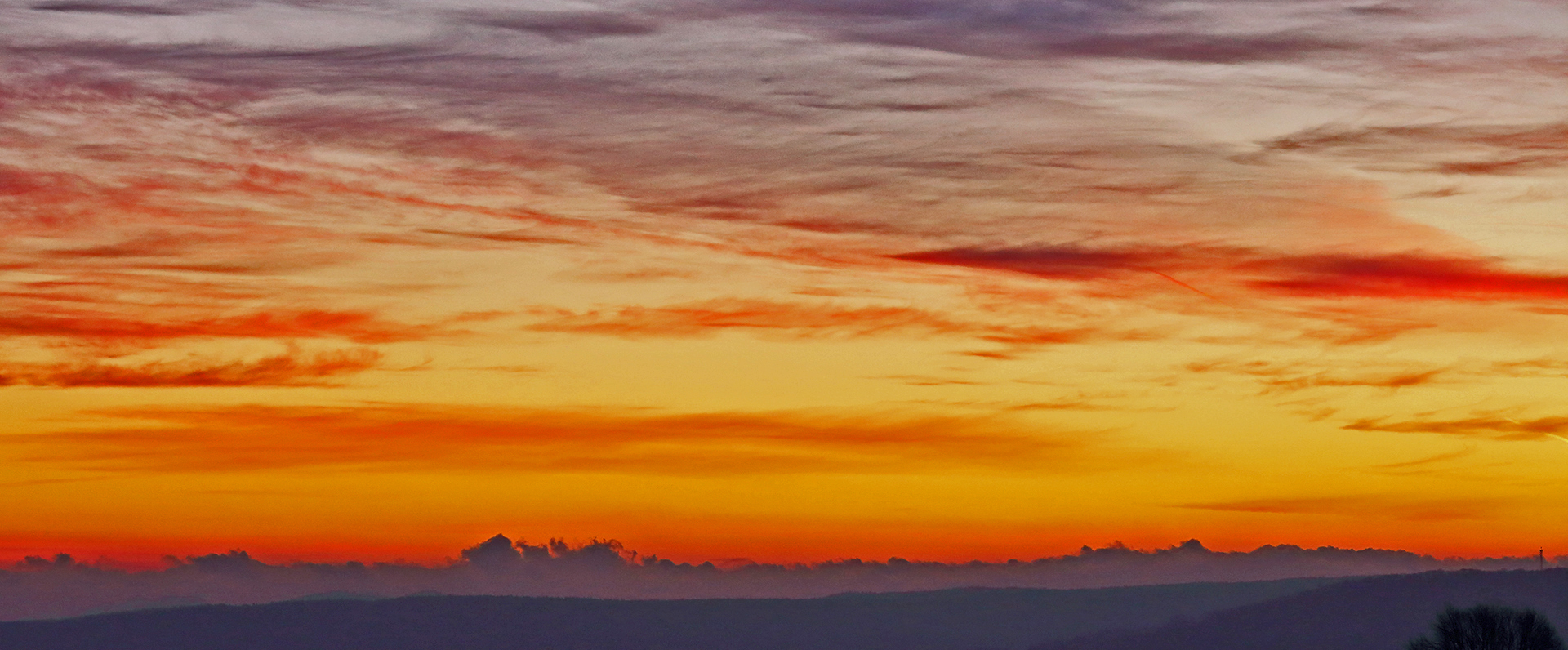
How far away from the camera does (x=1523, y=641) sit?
151000 mm

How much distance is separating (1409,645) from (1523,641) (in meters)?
10.5

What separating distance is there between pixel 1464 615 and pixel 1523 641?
7.86 meters

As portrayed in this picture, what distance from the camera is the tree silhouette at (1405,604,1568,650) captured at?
152125 millimetres

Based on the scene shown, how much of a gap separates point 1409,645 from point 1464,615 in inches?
216

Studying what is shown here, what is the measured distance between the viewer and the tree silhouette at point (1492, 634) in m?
152

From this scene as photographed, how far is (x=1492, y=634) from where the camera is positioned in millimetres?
153375

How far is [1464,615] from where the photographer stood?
520 feet
